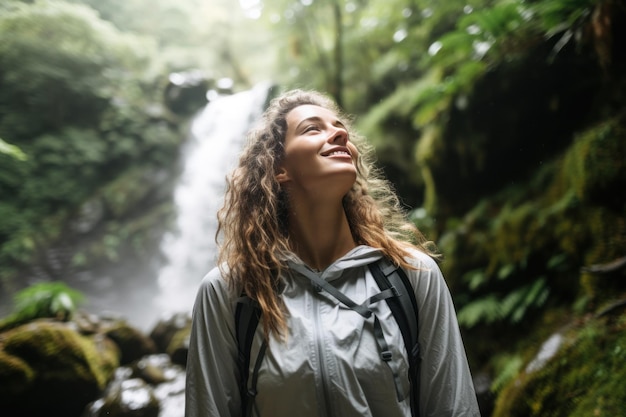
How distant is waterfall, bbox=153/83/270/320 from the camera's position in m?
8.35

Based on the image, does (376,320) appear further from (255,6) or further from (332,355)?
(255,6)

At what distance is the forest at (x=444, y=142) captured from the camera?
2787mm

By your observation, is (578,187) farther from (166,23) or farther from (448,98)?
(166,23)

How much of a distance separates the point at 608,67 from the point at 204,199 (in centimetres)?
753

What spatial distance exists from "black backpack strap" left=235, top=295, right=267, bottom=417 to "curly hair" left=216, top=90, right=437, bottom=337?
0.15ft

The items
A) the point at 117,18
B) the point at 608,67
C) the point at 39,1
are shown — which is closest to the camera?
the point at 608,67

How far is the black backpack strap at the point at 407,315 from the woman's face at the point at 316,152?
1.20ft

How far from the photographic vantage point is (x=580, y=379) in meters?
2.24

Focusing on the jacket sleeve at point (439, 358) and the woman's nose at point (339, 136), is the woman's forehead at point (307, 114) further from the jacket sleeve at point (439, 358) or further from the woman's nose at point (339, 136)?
the jacket sleeve at point (439, 358)

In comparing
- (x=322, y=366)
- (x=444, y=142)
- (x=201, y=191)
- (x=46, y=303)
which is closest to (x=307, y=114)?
(x=322, y=366)

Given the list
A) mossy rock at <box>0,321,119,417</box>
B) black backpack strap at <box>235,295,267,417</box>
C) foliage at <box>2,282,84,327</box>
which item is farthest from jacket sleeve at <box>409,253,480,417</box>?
foliage at <box>2,282,84,327</box>

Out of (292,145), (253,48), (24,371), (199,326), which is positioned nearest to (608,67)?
(292,145)

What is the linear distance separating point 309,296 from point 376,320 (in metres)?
0.24

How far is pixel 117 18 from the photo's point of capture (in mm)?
8820
